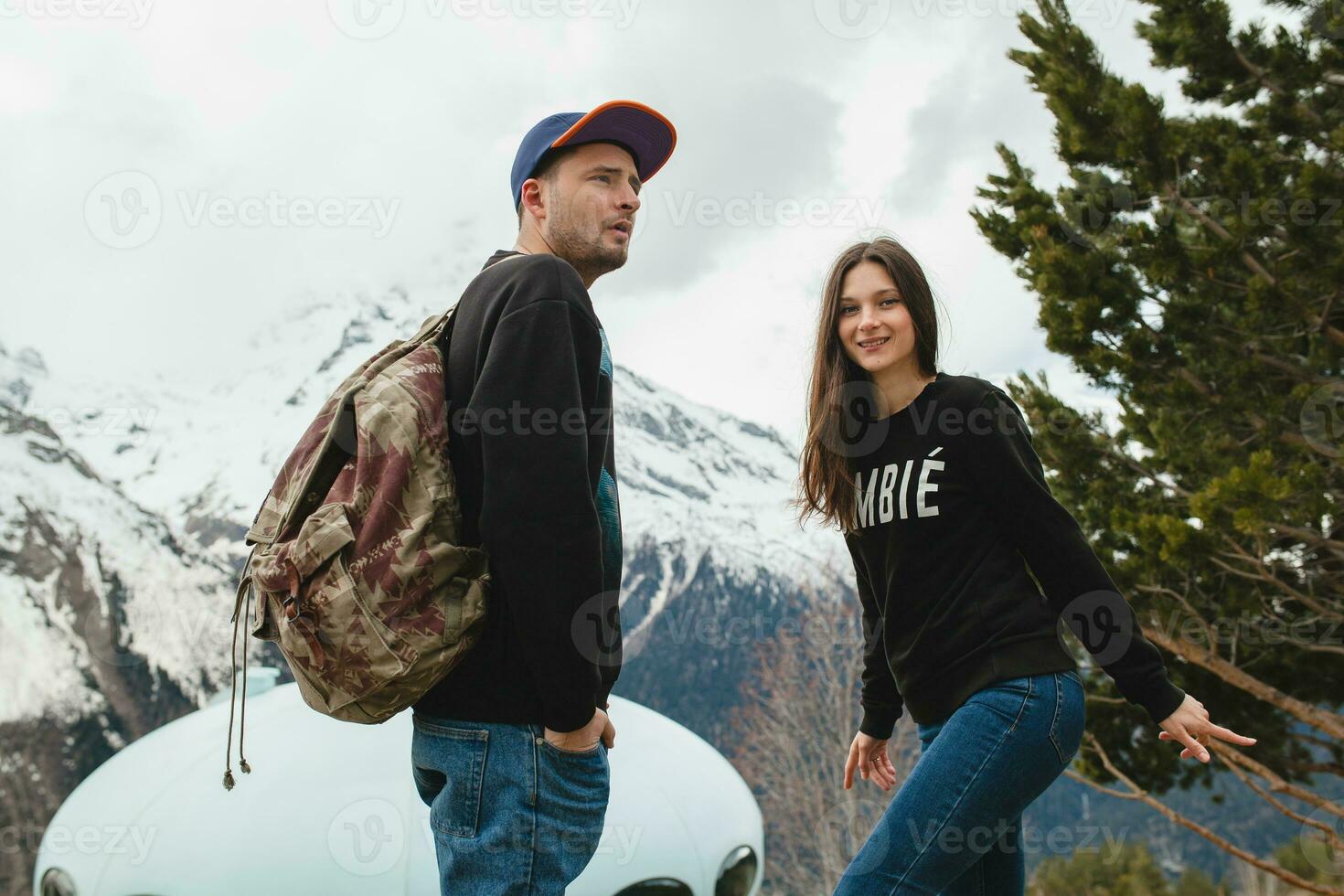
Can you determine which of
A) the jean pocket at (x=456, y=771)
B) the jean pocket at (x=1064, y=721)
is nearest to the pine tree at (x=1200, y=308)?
the jean pocket at (x=1064, y=721)

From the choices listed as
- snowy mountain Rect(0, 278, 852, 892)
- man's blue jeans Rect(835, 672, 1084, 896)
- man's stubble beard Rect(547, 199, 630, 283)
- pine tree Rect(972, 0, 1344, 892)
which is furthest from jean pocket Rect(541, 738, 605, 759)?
snowy mountain Rect(0, 278, 852, 892)

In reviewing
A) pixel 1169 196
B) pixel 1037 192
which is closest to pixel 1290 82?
pixel 1169 196

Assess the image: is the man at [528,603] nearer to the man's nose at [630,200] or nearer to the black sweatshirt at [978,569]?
the man's nose at [630,200]

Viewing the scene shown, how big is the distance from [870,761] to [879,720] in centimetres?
14

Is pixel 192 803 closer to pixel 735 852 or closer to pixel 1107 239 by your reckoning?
pixel 735 852

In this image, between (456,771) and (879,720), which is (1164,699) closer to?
(879,720)

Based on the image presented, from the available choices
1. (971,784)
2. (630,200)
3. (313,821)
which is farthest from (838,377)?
(313,821)

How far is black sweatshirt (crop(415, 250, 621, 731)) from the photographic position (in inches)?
58.1

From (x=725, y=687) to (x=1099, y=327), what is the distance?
35595mm

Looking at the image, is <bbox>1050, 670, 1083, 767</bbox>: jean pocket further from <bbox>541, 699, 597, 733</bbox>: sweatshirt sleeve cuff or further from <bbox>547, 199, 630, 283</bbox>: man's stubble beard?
<bbox>547, 199, 630, 283</bbox>: man's stubble beard

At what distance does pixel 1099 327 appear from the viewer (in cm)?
629

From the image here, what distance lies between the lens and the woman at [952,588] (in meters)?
1.83

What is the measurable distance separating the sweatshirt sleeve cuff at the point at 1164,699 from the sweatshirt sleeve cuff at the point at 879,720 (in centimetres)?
61

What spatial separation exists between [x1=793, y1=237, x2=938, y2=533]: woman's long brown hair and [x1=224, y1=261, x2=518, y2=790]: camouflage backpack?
3.10ft
